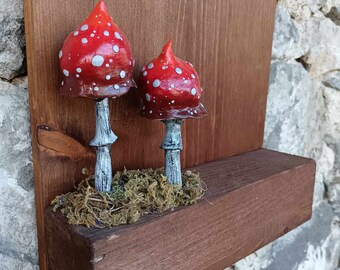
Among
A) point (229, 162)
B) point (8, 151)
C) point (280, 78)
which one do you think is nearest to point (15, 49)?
point (8, 151)

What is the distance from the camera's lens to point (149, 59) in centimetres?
61

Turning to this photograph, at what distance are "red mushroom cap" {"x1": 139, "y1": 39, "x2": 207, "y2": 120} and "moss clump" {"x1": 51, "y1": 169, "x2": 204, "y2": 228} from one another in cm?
10

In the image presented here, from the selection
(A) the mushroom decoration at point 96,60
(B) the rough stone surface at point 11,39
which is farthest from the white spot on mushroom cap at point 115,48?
(B) the rough stone surface at point 11,39

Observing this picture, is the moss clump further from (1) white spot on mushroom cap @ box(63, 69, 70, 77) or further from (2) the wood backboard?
(1) white spot on mushroom cap @ box(63, 69, 70, 77)

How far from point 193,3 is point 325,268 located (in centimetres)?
81

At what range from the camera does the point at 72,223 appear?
1.56 feet

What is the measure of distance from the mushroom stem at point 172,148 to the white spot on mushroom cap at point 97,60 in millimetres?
143

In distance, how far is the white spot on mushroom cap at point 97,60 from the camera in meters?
0.45

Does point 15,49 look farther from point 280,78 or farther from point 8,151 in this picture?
point 280,78

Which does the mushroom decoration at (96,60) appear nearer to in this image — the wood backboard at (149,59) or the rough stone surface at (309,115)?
the wood backboard at (149,59)

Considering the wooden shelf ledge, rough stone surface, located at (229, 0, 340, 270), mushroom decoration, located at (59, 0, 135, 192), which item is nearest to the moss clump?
the wooden shelf ledge

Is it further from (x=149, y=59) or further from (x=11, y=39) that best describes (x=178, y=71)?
(x=11, y=39)

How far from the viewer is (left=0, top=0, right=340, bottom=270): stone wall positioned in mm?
511

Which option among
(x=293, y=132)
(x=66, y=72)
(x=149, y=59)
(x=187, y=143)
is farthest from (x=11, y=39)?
(x=293, y=132)
